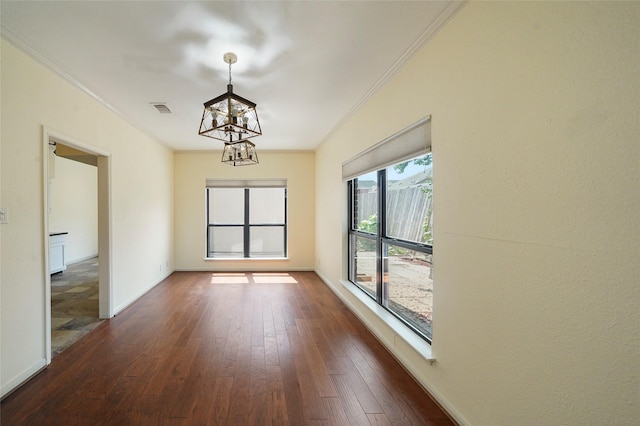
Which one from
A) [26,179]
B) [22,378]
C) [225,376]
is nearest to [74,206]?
[26,179]

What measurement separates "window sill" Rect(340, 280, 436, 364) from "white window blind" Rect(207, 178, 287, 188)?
3.31 meters

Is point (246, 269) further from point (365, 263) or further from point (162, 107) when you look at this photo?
point (162, 107)

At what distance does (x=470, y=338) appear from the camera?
5.67 ft

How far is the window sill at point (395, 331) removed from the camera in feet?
7.35

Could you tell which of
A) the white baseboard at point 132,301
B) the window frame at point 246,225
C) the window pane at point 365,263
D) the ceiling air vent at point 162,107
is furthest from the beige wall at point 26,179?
the window pane at point 365,263

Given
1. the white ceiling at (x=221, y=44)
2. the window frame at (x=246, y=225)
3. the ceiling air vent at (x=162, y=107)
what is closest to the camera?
the white ceiling at (x=221, y=44)

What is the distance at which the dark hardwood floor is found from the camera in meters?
1.91

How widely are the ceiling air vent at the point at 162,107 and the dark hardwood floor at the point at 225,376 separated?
8.43ft

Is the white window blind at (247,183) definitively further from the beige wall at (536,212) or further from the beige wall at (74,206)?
the beige wall at (536,212)

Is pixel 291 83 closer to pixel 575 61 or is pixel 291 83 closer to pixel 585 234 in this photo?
pixel 575 61

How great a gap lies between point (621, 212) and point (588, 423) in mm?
808

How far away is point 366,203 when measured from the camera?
3908 millimetres

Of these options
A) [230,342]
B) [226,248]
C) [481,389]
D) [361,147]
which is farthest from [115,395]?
[226,248]

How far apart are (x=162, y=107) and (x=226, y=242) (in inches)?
138
